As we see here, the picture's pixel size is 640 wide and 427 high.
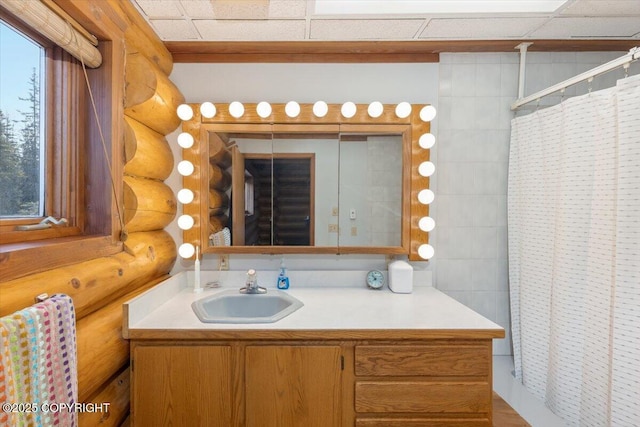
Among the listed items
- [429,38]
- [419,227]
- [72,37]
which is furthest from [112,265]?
[429,38]

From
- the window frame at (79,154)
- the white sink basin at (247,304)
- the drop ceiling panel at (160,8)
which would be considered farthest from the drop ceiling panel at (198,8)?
the white sink basin at (247,304)

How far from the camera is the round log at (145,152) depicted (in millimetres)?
1450

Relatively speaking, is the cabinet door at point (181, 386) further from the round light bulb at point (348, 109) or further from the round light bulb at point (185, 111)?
the round light bulb at point (348, 109)

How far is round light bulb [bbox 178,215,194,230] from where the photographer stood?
6.20 ft

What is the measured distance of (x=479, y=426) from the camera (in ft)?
4.44

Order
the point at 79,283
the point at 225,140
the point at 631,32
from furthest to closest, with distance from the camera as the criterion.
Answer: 1. the point at 225,140
2. the point at 631,32
3. the point at 79,283

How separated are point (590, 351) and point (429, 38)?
1.78 meters

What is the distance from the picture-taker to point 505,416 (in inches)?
65.6

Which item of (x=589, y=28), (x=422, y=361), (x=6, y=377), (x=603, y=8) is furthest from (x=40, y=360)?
(x=589, y=28)

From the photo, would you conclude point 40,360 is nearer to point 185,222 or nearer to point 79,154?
point 79,154

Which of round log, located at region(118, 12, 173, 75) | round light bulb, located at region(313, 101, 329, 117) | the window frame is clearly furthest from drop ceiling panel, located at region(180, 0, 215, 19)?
round light bulb, located at region(313, 101, 329, 117)

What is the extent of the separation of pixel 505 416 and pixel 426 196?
1.23 metres

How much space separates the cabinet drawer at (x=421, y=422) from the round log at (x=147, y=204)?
1354 millimetres

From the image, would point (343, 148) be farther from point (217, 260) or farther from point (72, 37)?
point (72, 37)
